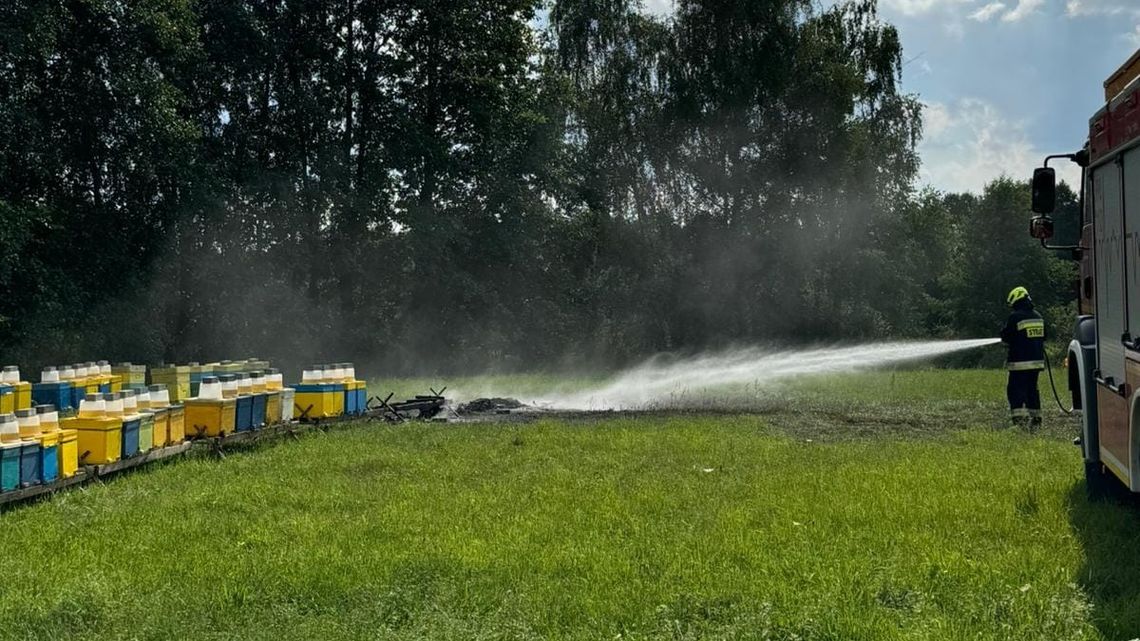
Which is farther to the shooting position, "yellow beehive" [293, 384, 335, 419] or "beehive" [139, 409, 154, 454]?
"yellow beehive" [293, 384, 335, 419]

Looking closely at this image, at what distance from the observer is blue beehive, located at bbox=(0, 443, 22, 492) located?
8531 mm

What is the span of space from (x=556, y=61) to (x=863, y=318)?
15615mm

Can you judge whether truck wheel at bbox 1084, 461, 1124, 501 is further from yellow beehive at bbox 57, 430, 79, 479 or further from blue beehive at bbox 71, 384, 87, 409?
blue beehive at bbox 71, 384, 87, 409

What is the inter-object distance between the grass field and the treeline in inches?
591

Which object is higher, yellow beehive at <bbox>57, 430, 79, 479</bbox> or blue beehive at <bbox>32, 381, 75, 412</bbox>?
blue beehive at <bbox>32, 381, 75, 412</bbox>

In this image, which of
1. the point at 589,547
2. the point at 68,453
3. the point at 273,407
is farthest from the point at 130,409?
the point at 589,547

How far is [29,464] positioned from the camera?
8.94 metres

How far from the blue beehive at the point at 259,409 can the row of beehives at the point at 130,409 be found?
14mm

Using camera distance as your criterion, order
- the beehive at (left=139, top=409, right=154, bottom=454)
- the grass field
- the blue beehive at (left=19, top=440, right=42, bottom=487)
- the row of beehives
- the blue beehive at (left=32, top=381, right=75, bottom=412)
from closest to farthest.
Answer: the grass field, the blue beehive at (left=19, top=440, right=42, bottom=487), the row of beehives, the beehive at (left=139, top=409, right=154, bottom=454), the blue beehive at (left=32, top=381, right=75, bottom=412)

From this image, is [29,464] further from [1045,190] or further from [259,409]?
[1045,190]

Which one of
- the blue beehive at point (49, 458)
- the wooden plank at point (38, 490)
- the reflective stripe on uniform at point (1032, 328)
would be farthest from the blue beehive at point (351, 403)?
the reflective stripe on uniform at point (1032, 328)

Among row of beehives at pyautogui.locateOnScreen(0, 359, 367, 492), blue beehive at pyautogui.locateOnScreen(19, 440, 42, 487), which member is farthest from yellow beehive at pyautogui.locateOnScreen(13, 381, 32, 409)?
blue beehive at pyautogui.locateOnScreen(19, 440, 42, 487)

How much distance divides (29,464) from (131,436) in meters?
1.65

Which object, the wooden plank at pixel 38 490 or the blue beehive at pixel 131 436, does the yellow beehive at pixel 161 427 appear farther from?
the wooden plank at pixel 38 490
